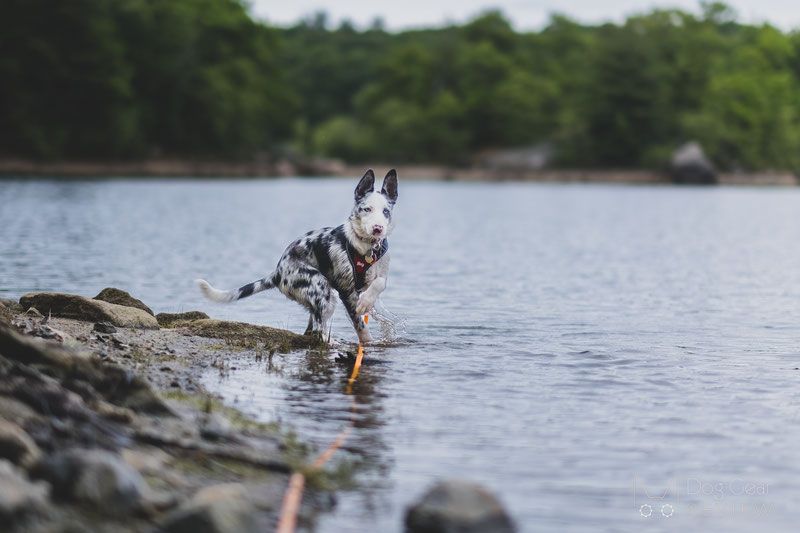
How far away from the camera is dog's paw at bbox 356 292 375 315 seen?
11.2m

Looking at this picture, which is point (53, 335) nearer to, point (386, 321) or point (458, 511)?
point (386, 321)

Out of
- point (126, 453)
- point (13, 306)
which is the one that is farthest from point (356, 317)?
point (126, 453)

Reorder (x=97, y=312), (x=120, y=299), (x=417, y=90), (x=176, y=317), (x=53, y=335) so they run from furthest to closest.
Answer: (x=417, y=90) → (x=176, y=317) → (x=120, y=299) → (x=97, y=312) → (x=53, y=335)

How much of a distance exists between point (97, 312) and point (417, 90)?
5181 inches

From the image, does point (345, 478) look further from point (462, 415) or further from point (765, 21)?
point (765, 21)

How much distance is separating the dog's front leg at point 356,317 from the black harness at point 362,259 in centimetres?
27

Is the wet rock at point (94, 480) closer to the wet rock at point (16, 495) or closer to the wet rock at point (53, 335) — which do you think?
the wet rock at point (16, 495)

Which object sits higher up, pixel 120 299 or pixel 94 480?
pixel 94 480

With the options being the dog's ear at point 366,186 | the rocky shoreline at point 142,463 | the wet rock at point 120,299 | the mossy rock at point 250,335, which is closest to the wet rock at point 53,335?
the rocky shoreline at point 142,463

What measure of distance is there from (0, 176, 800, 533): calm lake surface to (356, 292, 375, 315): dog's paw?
684mm

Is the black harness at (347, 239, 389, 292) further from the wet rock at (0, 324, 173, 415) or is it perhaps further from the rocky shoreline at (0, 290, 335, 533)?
the wet rock at (0, 324, 173, 415)

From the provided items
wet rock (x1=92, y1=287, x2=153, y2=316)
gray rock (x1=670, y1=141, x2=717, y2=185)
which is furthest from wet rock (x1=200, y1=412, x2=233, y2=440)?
gray rock (x1=670, y1=141, x2=717, y2=185)

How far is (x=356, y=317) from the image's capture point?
1181 centimetres

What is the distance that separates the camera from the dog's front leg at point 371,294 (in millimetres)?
11164
